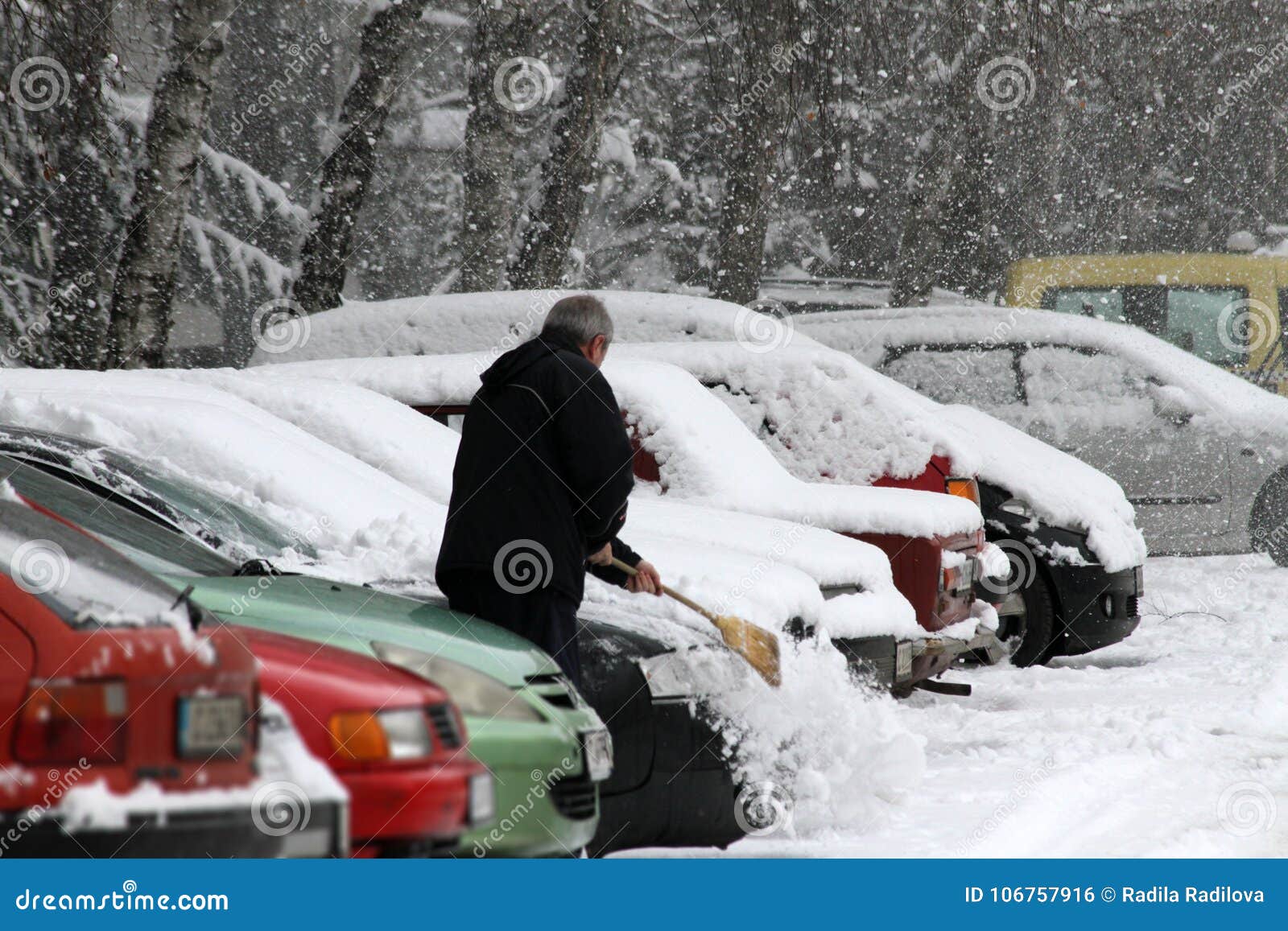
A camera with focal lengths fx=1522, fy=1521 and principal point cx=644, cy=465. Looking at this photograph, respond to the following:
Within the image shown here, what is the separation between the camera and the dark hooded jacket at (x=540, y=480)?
13.0 feet

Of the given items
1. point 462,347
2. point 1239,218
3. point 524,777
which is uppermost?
point 1239,218

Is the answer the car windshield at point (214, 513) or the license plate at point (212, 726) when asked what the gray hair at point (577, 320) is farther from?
the license plate at point (212, 726)

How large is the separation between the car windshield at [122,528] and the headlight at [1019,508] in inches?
195

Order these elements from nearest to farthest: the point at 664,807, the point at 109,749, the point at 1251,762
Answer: the point at 109,749 < the point at 664,807 < the point at 1251,762

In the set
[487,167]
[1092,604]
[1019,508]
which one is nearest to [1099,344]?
[1019,508]

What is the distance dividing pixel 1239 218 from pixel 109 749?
89.2ft

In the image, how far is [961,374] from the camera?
1021cm

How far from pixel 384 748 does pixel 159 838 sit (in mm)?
386

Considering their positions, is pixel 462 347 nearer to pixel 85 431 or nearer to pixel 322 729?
pixel 85 431

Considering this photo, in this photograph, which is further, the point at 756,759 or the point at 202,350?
the point at 202,350

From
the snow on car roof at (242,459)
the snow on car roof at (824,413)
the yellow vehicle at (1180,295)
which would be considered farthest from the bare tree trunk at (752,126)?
the snow on car roof at (242,459)

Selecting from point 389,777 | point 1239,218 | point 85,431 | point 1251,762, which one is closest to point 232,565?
point 85,431

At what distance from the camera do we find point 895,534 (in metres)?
6.30

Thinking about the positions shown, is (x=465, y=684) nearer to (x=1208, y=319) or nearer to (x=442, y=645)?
(x=442, y=645)
